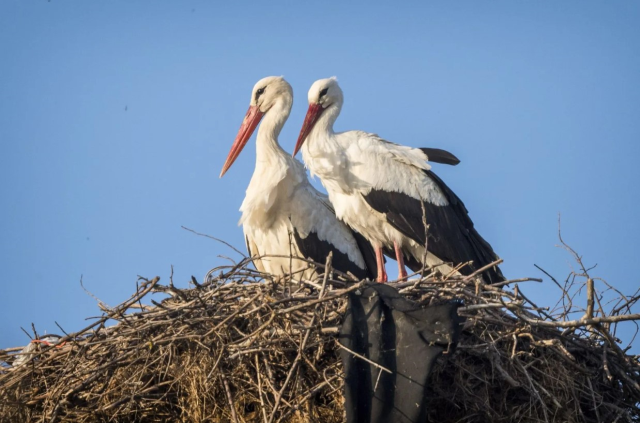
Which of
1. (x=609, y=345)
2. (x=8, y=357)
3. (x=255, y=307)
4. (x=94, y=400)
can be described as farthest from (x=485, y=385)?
(x=8, y=357)

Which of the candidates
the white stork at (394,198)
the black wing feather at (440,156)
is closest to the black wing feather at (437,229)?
the white stork at (394,198)

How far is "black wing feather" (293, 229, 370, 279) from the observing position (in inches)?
278

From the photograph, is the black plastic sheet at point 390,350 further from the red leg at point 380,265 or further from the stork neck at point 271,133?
the stork neck at point 271,133

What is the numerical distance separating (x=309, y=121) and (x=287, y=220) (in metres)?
0.74

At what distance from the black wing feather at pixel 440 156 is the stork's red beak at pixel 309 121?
83 centimetres

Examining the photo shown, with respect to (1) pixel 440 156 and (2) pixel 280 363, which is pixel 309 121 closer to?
(1) pixel 440 156

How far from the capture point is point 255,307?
15.3 ft

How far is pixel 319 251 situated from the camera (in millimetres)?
7086

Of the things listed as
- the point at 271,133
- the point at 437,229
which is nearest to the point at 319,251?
the point at 437,229

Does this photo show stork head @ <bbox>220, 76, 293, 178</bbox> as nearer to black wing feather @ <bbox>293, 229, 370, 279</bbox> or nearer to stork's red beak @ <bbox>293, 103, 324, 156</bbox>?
stork's red beak @ <bbox>293, 103, 324, 156</bbox>

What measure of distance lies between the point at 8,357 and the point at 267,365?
170cm

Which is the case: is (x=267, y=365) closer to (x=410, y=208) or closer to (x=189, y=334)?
(x=189, y=334)

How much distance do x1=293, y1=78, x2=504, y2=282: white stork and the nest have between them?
5.30 feet

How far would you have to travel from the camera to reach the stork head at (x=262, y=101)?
763cm
